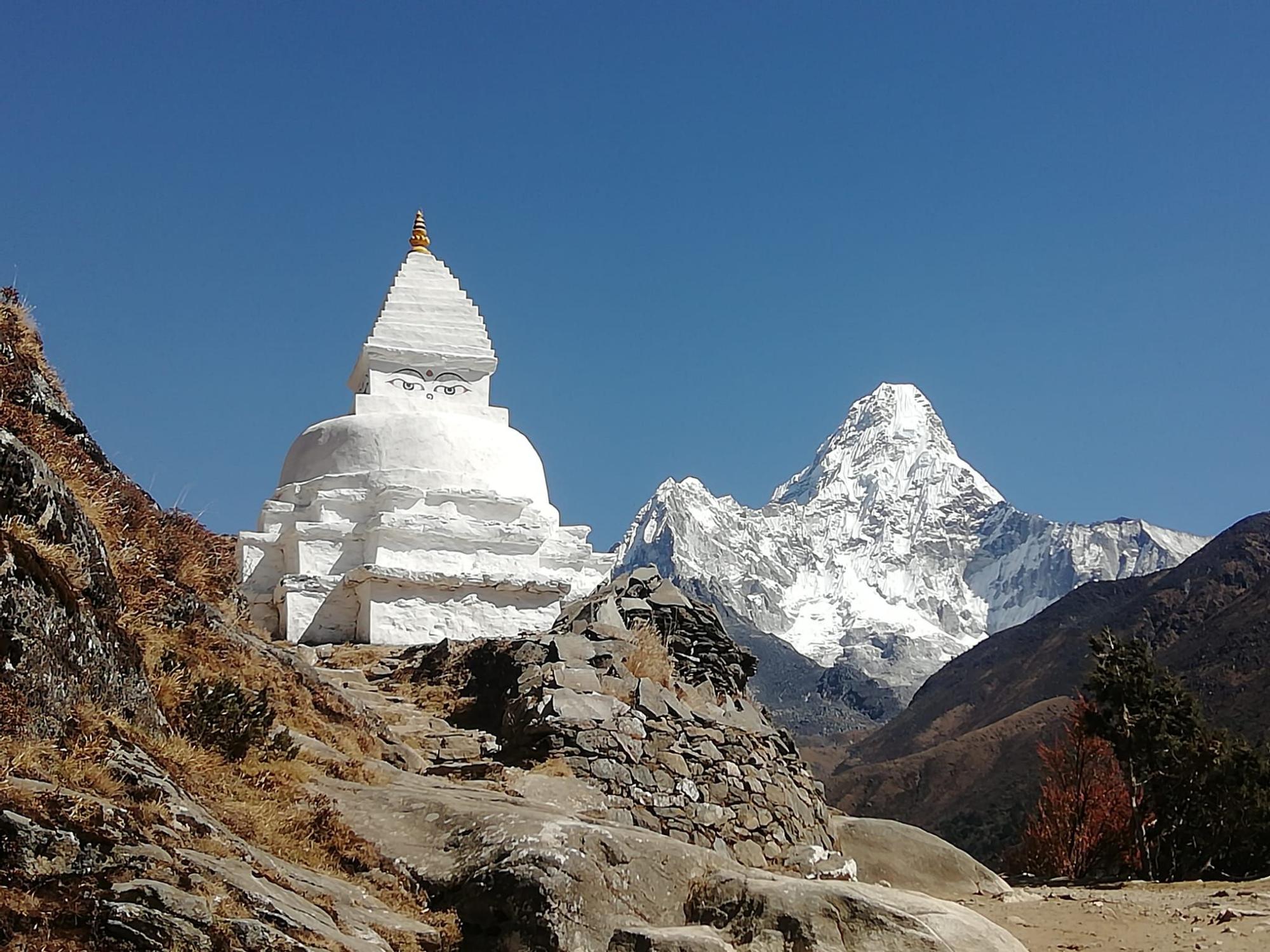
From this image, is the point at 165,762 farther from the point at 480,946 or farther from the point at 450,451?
the point at 450,451

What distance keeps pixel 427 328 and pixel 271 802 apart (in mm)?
23169

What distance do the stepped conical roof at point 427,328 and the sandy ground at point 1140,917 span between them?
19475 mm

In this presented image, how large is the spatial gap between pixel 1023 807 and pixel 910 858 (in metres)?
37.5

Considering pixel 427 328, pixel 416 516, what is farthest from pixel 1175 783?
pixel 427 328

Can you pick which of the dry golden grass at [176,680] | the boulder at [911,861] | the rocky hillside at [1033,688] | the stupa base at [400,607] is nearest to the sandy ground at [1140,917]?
the boulder at [911,861]

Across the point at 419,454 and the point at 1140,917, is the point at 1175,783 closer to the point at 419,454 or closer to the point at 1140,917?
the point at 1140,917

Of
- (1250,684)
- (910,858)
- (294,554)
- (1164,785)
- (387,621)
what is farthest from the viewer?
(1250,684)

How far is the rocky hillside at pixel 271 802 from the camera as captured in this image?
5.95 m

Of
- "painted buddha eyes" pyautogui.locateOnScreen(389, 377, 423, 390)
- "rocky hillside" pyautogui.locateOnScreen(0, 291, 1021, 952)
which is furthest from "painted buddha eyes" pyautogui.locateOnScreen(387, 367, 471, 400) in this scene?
"rocky hillside" pyautogui.locateOnScreen(0, 291, 1021, 952)

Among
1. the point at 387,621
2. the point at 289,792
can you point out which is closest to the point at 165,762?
the point at 289,792

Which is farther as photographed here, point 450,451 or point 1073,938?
point 450,451

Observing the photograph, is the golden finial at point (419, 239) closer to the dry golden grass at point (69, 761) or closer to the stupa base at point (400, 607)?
the stupa base at point (400, 607)

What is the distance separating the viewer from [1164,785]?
21219 millimetres

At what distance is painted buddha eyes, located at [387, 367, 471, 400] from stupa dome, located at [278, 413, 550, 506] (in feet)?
4.40
